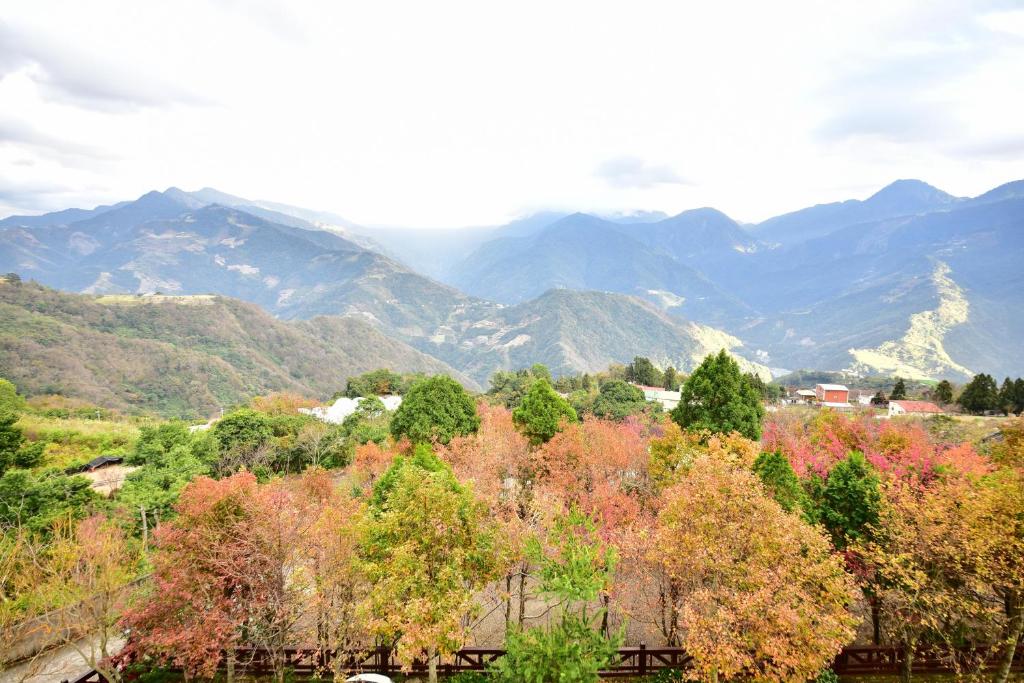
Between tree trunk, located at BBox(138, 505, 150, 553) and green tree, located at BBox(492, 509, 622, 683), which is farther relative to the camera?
tree trunk, located at BBox(138, 505, 150, 553)

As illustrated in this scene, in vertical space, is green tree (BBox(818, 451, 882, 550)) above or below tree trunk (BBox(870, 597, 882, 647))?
above

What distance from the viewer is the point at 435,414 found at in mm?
33062

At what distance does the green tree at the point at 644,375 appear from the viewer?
307 feet

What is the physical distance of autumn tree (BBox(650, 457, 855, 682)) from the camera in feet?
41.2

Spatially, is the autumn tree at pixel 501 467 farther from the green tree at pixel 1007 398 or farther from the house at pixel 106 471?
the green tree at pixel 1007 398

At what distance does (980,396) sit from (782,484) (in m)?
62.5

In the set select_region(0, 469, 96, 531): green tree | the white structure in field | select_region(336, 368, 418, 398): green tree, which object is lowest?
the white structure in field

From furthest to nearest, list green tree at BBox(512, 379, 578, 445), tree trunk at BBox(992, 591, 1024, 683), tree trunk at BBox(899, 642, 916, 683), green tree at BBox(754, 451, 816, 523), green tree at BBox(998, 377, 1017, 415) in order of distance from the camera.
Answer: green tree at BBox(998, 377, 1017, 415) → green tree at BBox(512, 379, 578, 445) → green tree at BBox(754, 451, 816, 523) → tree trunk at BBox(899, 642, 916, 683) → tree trunk at BBox(992, 591, 1024, 683)

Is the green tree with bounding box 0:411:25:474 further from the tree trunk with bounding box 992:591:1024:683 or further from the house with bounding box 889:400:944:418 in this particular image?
the house with bounding box 889:400:944:418

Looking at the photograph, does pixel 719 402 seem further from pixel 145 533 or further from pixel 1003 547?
pixel 145 533

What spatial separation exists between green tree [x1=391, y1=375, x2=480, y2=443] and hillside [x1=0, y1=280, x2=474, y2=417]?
8475cm

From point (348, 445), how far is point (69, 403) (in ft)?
203

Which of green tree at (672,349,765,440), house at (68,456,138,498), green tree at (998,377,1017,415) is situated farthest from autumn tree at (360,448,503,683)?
green tree at (998,377,1017,415)

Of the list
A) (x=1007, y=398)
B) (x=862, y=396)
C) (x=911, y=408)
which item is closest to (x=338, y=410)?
(x=911, y=408)
